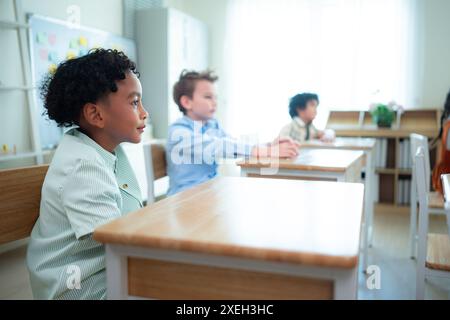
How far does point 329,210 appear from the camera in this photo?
85 centimetres

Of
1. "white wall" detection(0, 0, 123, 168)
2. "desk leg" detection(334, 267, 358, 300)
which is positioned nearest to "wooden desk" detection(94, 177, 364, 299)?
"desk leg" detection(334, 267, 358, 300)

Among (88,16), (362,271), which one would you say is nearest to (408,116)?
(362,271)

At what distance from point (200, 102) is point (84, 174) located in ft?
3.98

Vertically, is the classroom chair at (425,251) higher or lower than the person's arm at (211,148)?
lower

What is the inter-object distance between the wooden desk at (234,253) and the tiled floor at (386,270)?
1.40m

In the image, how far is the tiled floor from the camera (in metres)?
2.02

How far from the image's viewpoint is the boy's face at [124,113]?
1036 millimetres

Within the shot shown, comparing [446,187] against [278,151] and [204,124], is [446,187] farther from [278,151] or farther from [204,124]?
[204,124]

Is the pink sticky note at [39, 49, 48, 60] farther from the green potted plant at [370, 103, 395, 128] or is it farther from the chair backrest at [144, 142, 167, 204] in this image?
the green potted plant at [370, 103, 395, 128]

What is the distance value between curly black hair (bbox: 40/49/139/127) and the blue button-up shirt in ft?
2.61

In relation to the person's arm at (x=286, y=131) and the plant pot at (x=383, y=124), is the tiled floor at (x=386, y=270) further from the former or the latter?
the plant pot at (x=383, y=124)

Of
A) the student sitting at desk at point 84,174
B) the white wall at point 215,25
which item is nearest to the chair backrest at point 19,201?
the student sitting at desk at point 84,174

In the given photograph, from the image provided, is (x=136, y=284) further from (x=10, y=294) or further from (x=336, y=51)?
(x=336, y=51)
